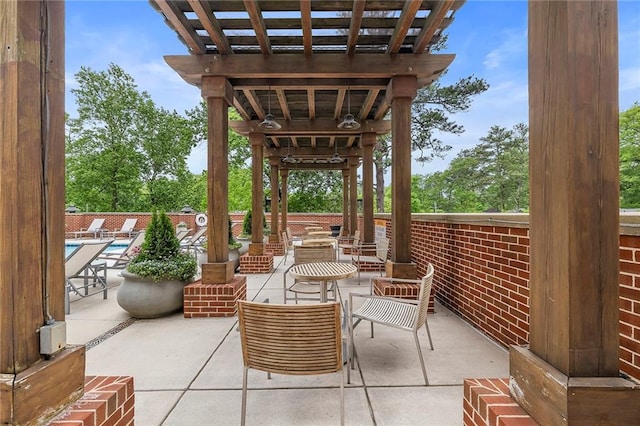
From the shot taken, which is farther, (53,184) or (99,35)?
(99,35)

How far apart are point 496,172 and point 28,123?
26.0 m

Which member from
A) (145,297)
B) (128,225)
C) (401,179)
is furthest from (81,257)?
(128,225)

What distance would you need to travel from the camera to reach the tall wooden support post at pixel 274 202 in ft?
28.9

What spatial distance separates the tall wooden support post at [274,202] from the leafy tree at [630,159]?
1460cm

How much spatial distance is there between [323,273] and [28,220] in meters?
2.15

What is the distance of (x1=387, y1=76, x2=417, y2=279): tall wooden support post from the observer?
3830 millimetres

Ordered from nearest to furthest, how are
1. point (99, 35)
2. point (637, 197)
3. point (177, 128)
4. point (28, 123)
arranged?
point (28, 123), point (637, 197), point (99, 35), point (177, 128)

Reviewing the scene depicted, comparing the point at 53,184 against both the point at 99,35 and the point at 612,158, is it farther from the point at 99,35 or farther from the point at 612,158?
the point at 99,35

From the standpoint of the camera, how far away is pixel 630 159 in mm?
15172

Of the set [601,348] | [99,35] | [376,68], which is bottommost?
[601,348]

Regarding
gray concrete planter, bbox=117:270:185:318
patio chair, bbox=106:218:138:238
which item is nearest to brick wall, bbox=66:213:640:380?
gray concrete planter, bbox=117:270:185:318

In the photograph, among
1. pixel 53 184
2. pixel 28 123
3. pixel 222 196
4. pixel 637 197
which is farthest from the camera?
pixel 637 197

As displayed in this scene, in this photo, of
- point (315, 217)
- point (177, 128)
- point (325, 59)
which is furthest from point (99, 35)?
point (325, 59)

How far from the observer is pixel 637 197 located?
567 inches
